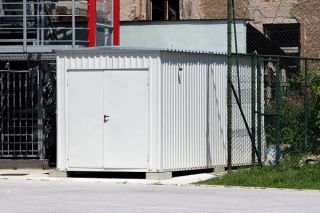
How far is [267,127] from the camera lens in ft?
69.5

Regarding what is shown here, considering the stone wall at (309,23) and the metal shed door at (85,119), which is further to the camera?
the stone wall at (309,23)

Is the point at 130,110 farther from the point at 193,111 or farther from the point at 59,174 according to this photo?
the point at 59,174

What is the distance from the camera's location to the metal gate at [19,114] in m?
21.6

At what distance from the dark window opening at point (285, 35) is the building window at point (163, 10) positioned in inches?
130

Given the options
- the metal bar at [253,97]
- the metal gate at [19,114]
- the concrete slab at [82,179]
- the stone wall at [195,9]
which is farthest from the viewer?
the stone wall at [195,9]

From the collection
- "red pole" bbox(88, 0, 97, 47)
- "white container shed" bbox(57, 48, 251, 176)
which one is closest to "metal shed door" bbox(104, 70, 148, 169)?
"white container shed" bbox(57, 48, 251, 176)

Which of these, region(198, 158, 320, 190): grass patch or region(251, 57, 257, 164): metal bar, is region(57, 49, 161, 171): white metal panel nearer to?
region(198, 158, 320, 190): grass patch

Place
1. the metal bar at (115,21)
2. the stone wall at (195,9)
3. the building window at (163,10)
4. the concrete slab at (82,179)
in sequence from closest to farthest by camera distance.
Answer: the concrete slab at (82,179), the metal bar at (115,21), the stone wall at (195,9), the building window at (163,10)

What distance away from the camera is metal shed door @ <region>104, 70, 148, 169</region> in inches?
722

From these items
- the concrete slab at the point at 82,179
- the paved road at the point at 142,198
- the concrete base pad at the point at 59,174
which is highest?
the concrete base pad at the point at 59,174

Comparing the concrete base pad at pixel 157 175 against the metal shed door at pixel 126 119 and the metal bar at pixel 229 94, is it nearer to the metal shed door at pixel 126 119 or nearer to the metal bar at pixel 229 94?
the metal shed door at pixel 126 119

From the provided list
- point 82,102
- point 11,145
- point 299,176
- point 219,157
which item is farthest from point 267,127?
point 11,145

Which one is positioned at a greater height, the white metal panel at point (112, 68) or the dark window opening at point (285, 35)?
the dark window opening at point (285, 35)

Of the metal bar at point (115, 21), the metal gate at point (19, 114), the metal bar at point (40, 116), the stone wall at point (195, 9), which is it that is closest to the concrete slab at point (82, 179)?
the metal bar at point (40, 116)
